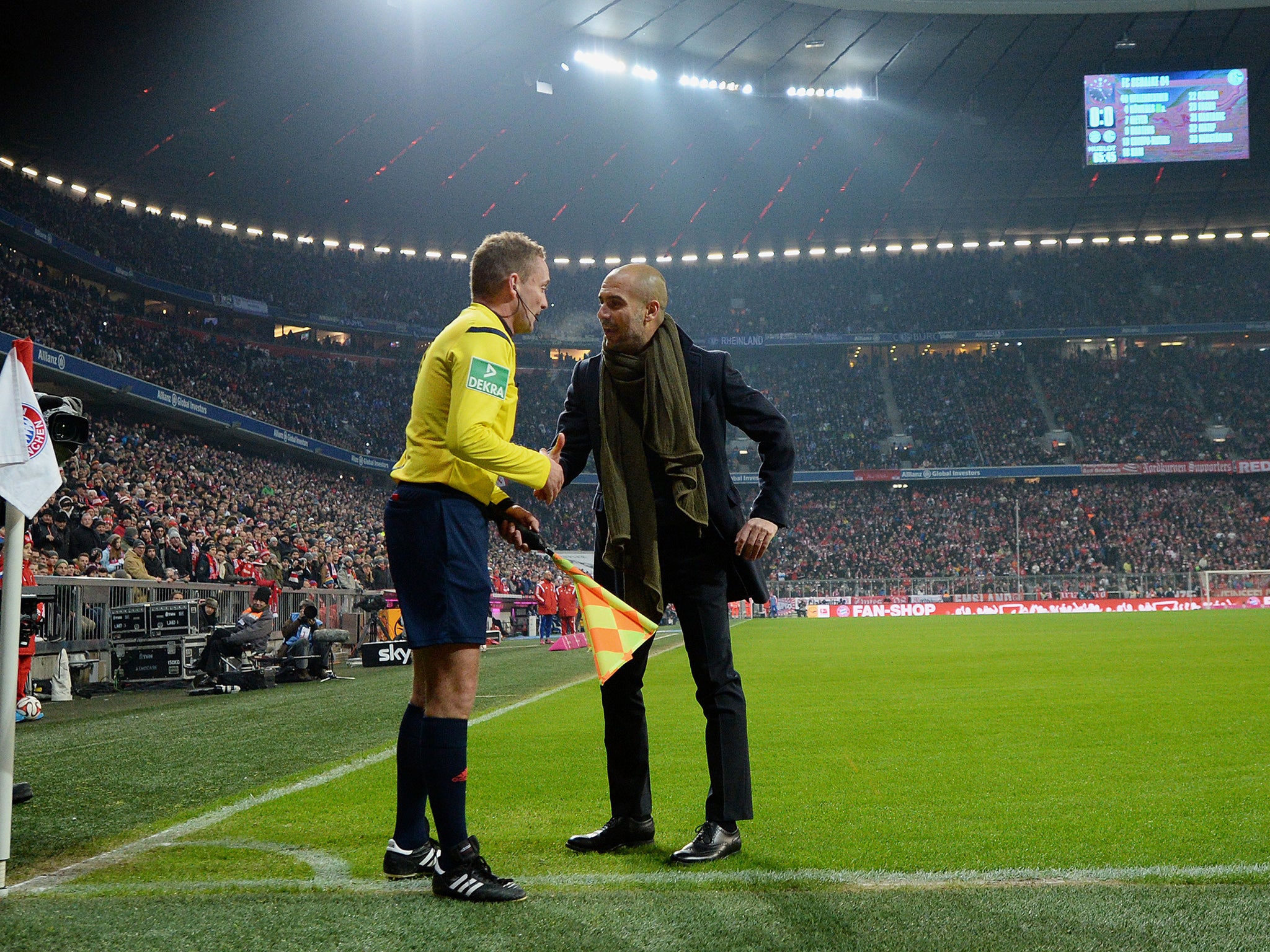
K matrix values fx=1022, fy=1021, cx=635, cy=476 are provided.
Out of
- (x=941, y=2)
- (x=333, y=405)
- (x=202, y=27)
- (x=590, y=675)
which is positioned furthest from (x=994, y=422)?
(x=590, y=675)

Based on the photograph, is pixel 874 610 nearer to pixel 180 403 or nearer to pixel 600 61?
pixel 180 403

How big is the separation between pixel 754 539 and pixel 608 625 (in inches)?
25.0

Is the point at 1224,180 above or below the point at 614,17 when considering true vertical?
below

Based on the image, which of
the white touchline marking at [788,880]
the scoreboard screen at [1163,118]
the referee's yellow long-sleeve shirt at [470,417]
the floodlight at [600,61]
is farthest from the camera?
the floodlight at [600,61]

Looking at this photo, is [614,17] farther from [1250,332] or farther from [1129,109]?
[1250,332]

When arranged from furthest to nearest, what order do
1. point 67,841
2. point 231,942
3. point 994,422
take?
point 994,422 → point 67,841 → point 231,942

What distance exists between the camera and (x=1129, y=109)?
41.0 metres

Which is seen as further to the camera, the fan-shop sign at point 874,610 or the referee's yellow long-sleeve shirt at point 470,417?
the fan-shop sign at point 874,610

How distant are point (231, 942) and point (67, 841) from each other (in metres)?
1.81

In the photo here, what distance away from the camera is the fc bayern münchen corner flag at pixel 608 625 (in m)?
3.26

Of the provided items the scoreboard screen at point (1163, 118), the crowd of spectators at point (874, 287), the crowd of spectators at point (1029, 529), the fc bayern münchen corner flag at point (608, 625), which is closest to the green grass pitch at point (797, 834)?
the fc bayern münchen corner flag at point (608, 625)

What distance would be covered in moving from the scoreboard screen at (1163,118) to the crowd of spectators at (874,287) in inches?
398

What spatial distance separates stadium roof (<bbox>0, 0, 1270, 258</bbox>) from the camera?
33.2m

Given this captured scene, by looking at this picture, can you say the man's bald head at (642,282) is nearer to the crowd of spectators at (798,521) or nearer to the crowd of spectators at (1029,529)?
the crowd of spectators at (798,521)
